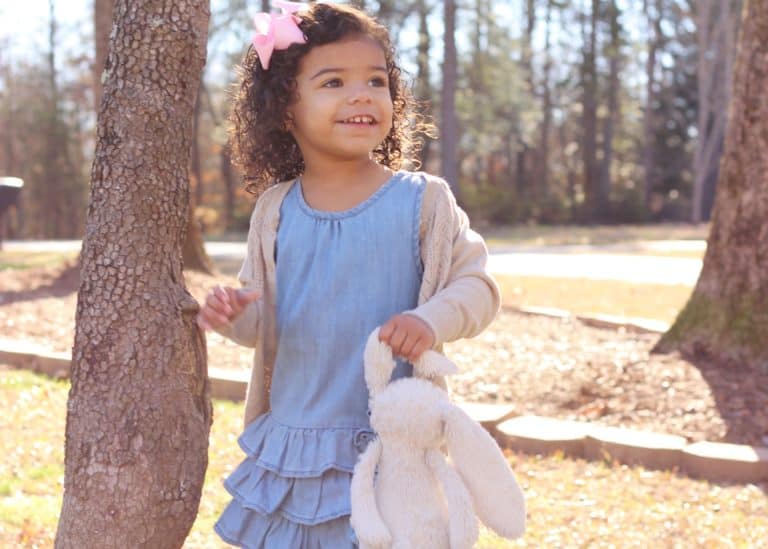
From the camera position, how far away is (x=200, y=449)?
2.65m

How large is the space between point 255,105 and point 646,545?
211 centimetres

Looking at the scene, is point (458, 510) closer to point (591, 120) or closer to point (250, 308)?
point (250, 308)

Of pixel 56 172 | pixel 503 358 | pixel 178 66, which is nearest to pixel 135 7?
pixel 178 66

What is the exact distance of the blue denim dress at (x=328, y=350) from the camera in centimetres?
230

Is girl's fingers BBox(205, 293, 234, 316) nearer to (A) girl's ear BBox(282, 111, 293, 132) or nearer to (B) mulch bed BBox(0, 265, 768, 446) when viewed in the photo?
(A) girl's ear BBox(282, 111, 293, 132)

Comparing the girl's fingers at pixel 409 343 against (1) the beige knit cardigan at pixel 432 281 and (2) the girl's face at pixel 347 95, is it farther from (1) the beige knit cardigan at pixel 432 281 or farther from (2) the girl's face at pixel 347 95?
(2) the girl's face at pixel 347 95

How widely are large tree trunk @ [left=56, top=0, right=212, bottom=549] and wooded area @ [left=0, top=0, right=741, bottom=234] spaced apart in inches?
877

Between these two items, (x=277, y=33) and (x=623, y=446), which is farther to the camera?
(x=623, y=446)

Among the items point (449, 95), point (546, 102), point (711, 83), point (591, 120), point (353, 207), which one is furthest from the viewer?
point (546, 102)

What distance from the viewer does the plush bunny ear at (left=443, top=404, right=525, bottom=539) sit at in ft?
6.87

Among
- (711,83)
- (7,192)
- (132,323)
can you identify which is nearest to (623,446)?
(132,323)

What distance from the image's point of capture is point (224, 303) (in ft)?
7.44

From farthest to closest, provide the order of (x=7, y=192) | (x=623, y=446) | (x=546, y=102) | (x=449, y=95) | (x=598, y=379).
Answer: (x=546, y=102), (x=449, y=95), (x=7, y=192), (x=598, y=379), (x=623, y=446)

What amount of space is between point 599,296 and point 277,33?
7882mm
